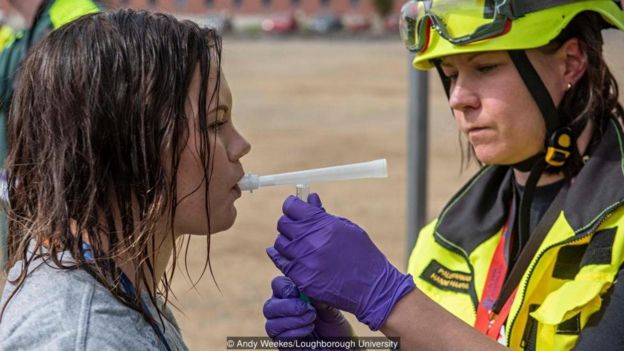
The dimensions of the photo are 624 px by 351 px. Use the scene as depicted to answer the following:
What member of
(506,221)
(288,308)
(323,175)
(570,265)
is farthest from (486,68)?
(288,308)

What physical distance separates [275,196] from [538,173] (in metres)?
7.77

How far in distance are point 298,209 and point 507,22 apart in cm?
86

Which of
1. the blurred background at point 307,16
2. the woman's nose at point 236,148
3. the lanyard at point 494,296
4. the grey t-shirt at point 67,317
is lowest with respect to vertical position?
the blurred background at point 307,16

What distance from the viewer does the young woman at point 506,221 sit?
80.9 inches

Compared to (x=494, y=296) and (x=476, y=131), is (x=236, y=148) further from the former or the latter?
(x=494, y=296)

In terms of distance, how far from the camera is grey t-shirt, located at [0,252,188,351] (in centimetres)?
152

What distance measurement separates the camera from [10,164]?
1.90m

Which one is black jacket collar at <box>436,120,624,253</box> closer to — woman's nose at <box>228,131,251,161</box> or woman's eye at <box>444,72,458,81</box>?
woman's eye at <box>444,72,458,81</box>

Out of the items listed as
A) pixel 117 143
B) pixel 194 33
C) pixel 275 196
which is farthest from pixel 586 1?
pixel 275 196

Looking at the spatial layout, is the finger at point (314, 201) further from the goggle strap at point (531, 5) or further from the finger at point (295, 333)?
the goggle strap at point (531, 5)

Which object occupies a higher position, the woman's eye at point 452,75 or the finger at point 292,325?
the woman's eye at point 452,75

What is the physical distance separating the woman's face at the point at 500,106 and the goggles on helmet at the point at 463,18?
0.06 meters

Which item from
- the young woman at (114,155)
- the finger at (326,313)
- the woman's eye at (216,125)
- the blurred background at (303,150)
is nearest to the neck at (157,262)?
the young woman at (114,155)

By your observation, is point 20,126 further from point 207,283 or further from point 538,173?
point 207,283
